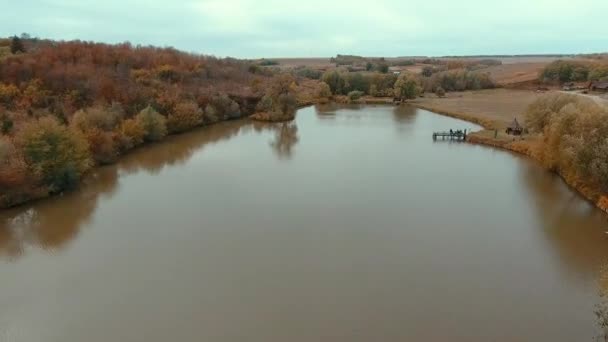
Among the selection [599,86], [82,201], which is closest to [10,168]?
[82,201]

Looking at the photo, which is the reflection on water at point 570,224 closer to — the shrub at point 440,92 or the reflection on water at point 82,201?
the reflection on water at point 82,201

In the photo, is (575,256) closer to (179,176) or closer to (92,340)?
(92,340)

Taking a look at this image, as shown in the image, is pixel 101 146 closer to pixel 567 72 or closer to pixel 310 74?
pixel 310 74

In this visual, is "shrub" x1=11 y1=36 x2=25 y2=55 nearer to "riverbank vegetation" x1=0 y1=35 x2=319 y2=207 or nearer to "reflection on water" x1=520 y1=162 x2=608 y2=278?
"riverbank vegetation" x1=0 y1=35 x2=319 y2=207

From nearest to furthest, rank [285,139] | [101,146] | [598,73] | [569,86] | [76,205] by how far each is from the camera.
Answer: [76,205]
[101,146]
[285,139]
[598,73]
[569,86]

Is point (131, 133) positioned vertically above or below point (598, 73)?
below

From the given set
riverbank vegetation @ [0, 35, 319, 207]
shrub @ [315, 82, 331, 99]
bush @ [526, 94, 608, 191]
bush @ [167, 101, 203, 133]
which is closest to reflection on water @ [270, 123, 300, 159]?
riverbank vegetation @ [0, 35, 319, 207]
